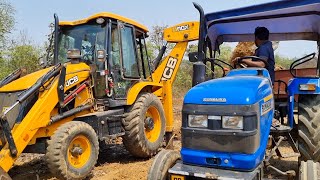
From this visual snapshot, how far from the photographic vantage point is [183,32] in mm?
7977

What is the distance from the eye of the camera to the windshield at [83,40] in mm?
6273

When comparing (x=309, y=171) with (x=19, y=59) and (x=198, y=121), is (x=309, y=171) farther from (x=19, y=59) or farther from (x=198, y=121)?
(x=19, y=59)

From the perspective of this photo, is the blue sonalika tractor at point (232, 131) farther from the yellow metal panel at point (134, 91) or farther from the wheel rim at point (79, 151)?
the yellow metal panel at point (134, 91)

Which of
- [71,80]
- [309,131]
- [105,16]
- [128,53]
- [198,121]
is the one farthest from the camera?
[128,53]

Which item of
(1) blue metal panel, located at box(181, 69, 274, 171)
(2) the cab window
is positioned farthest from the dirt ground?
(2) the cab window

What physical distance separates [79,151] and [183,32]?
3943 millimetres

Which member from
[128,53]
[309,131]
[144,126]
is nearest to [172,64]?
[128,53]

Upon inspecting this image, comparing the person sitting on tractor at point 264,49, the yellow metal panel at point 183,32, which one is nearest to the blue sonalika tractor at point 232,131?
the person sitting on tractor at point 264,49

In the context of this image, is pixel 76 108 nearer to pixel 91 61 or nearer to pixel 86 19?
pixel 91 61

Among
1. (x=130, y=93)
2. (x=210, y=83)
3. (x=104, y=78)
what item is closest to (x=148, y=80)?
(x=130, y=93)

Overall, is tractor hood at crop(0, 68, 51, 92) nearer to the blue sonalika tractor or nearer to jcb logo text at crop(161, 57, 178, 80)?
the blue sonalika tractor

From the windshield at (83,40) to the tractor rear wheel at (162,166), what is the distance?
124 inches

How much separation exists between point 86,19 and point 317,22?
381 centimetres

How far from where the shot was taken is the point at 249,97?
3.19m
